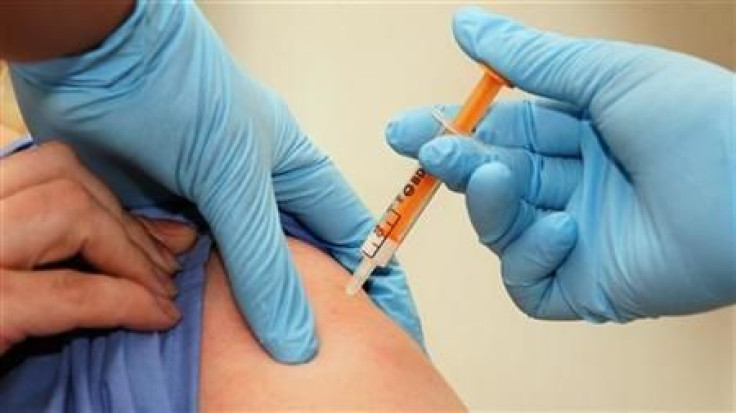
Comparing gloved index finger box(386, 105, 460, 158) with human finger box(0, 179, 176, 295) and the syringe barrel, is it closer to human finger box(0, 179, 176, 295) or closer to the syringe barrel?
the syringe barrel

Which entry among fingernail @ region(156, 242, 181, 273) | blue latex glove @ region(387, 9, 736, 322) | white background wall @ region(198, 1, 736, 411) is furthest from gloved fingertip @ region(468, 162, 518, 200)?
white background wall @ region(198, 1, 736, 411)

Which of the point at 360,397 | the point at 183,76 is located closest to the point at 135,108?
the point at 183,76

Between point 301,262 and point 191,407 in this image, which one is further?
point 301,262

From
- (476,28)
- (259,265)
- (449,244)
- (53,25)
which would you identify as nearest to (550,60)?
(476,28)

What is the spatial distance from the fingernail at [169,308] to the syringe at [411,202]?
180 mm

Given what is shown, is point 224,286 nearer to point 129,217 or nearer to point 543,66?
point 129,217

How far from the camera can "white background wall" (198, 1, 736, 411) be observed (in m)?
1.66

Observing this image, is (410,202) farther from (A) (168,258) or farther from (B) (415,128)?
(A) (168,258)

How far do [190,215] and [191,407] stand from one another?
8.4 inches

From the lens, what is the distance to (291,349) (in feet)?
2.64

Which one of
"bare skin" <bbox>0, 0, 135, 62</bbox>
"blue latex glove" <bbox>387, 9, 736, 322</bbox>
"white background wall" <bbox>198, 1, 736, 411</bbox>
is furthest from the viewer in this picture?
"white background wall" <bbox>198, 1, 736, 411</bbox>

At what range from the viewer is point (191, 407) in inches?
29.2

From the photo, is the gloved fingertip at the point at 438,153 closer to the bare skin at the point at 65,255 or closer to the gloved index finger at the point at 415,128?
the gloved index finger at the point at 415,128

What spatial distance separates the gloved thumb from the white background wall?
778 millimetres
